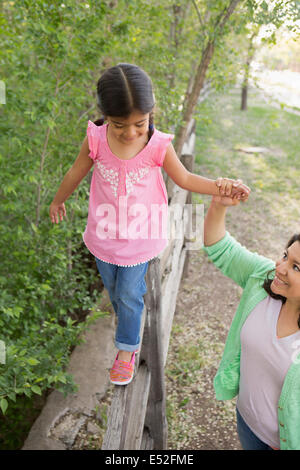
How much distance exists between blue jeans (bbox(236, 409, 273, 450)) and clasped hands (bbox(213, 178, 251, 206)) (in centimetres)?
105

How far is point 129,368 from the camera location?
1.87 metres

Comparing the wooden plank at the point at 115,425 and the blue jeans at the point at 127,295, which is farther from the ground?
the blue jeans at the point at 127,295

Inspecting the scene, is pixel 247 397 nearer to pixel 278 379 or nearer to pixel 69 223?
pixel 278 379

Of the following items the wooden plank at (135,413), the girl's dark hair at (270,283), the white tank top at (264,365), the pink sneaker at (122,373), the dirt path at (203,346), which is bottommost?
the dirt path at (203,346)

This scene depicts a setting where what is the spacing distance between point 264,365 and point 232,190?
72 centimetres

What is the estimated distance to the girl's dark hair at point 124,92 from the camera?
1.45m

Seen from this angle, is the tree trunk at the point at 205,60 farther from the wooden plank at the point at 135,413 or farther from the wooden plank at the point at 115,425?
the wooden plank at the point at 115,425

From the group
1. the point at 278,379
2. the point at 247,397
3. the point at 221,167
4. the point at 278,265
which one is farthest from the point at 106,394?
the point at 221,167

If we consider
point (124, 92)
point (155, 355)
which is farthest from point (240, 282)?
point (124, 92)

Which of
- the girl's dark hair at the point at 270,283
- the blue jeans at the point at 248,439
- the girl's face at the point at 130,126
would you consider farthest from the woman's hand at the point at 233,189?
the blue jeans at the point at 248,439

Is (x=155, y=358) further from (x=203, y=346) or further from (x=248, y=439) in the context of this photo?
(x=203, y=346)

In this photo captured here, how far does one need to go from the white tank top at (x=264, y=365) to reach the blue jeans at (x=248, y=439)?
0.21 feet

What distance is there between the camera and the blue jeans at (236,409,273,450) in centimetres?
182

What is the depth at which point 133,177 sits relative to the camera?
1.73 metres
